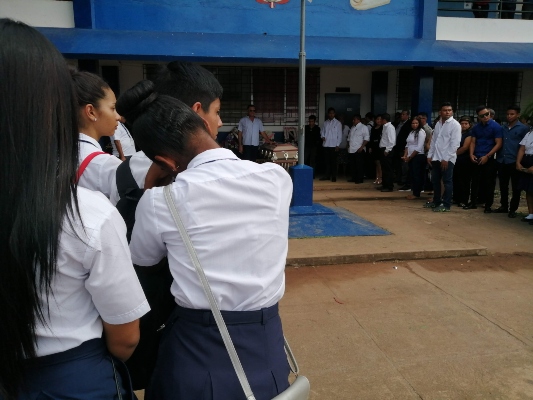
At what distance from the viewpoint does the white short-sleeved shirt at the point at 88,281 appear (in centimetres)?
103

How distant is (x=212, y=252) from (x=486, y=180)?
7664 millimetres

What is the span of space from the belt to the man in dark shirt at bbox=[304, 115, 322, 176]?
388 inches

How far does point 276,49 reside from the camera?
8.23m

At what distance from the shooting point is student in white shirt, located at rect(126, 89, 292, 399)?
1258 mm

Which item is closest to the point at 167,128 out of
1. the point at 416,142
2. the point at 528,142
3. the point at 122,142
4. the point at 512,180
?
the point at 122,142

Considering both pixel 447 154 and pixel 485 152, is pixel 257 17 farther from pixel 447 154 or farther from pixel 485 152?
pixel 485 152

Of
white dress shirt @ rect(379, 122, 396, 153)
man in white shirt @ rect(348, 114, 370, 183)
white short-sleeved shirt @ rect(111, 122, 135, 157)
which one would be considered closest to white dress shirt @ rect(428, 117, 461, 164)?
white dress shirt @ rect(379, 122, 396, 153)

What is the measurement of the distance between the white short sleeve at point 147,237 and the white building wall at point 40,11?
8285 millimetres

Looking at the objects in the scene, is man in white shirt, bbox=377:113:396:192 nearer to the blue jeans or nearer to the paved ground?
the blue jeans

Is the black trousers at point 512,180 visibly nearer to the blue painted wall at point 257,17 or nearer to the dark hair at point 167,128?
the blue painted wall at point 257,17

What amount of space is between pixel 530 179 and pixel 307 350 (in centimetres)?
541

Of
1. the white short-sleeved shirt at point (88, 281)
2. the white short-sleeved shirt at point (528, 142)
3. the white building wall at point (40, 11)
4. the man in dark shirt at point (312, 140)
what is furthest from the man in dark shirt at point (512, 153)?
the white building wall at point (40, 11)

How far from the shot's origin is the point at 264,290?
52.3 inches

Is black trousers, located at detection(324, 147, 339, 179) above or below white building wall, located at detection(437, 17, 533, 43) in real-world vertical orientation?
below
